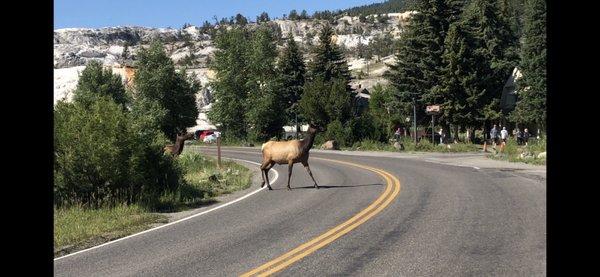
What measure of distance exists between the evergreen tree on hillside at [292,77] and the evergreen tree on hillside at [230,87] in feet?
16.9

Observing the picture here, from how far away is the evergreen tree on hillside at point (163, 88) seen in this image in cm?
6231

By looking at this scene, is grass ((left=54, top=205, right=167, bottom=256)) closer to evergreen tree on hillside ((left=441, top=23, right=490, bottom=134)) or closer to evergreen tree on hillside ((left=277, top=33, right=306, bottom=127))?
evergreen tree on hillside ((left=441, top=23, right=490, bottom=134))

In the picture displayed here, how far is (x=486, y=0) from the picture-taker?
59.6 metres

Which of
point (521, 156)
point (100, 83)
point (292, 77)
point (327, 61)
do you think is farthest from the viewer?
point (100, 83)

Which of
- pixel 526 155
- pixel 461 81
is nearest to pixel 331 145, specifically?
pixel 461 81

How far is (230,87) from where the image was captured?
68.1 m

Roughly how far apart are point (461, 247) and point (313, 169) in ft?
61.0

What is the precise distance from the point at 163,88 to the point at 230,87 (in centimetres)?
874

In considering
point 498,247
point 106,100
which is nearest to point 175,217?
point 106,100

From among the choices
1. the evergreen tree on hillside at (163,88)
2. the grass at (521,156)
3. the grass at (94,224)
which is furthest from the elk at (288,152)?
the evergreen tree on hillside at (163,88)

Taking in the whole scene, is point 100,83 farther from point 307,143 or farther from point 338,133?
point 307,143

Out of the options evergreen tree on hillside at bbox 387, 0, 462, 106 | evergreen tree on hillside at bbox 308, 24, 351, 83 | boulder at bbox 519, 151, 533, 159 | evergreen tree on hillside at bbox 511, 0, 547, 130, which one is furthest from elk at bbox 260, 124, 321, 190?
evergreen tree on hillside at bbox 308, 24, 351, 83
